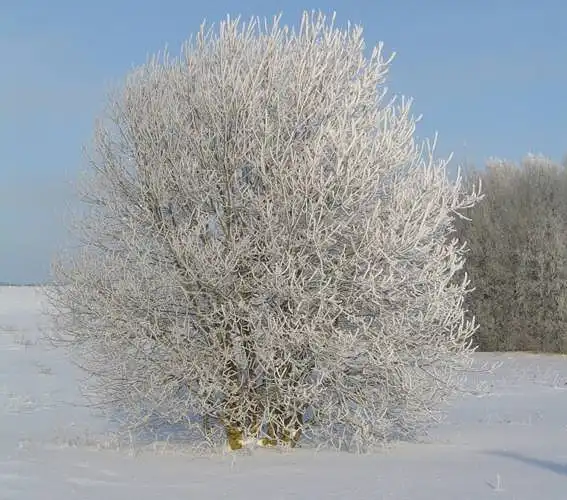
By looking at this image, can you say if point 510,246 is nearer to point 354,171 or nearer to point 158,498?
point 354,171

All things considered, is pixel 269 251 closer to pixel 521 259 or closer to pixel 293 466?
pixel 293 466

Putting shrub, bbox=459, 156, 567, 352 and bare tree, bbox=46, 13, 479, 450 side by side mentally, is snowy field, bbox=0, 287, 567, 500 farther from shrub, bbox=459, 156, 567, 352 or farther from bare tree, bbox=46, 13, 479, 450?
shrub, bbox=459, 156, 567, 352

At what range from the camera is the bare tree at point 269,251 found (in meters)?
9.23

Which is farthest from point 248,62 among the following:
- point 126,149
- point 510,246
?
point 510,246

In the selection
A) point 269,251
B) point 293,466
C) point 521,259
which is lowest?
point 293,466

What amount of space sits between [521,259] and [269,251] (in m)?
24.4

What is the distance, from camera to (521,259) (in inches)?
1240

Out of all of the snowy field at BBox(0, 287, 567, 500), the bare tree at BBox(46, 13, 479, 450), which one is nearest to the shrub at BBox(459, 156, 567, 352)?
the snowy field at BBox(0, 287, 567, 500)

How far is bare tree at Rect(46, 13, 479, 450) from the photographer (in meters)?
Result: 9.23

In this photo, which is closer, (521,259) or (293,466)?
(293,466)

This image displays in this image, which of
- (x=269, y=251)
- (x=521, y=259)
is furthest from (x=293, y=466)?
(x=521, y=259)

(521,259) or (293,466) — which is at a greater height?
(521,259)

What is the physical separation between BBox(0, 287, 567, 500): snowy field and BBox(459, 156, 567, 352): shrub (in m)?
16.8

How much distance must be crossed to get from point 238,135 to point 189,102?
0.93 meters
